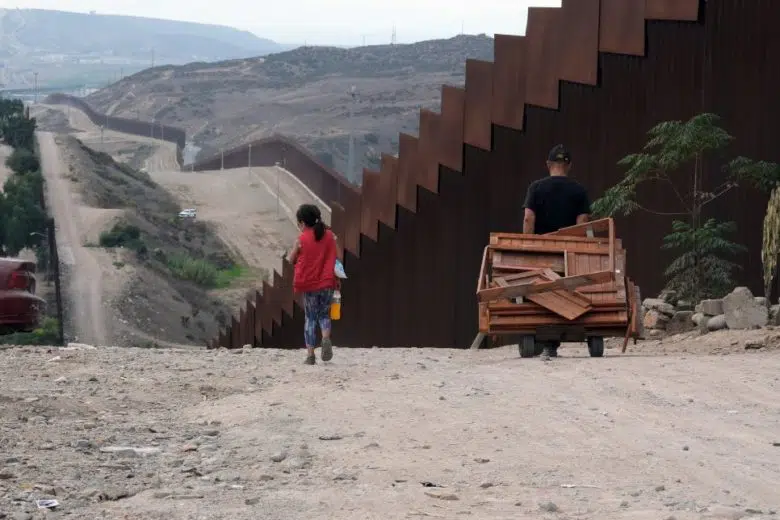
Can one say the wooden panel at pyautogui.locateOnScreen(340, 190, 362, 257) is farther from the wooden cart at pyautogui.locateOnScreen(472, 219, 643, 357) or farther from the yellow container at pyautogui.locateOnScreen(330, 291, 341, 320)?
the wooden cart at pyautogui.locateOnScreen(472, 219, 643, 357)

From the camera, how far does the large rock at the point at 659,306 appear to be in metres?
19.0

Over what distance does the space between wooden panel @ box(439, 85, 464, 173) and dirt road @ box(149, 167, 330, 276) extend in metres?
80.0

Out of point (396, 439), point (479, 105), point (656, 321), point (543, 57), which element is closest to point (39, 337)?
point (479, 105)

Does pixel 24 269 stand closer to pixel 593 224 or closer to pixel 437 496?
pixel 593 224

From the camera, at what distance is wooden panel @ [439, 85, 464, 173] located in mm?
25578

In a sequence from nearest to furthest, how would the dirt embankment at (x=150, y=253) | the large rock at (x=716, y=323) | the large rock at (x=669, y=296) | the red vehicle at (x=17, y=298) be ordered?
the large rock at (x=716, y=323), the red vehicle at (x=17, y=298), the large rock at (x=669, y=296), the dirt embankment at (x=150, y=253)

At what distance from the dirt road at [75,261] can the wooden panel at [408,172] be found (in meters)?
38.7

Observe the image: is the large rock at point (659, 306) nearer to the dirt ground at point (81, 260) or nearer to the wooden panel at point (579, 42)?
the wooden panel at point (579, 42)

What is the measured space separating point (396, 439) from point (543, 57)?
14.2 m

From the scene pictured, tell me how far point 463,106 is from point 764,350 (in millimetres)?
11082

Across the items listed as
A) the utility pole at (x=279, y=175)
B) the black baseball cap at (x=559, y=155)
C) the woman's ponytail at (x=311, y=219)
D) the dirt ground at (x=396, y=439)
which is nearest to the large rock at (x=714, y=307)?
the dirt ground at (x=396, y=439)

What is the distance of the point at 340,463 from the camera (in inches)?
346

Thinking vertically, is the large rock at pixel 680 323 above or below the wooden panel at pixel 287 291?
above

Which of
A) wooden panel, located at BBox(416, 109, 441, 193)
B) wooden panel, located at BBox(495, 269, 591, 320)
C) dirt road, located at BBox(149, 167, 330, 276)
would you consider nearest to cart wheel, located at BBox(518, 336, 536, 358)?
wooden panel, located at BBox(495, 269, 591, 320)
